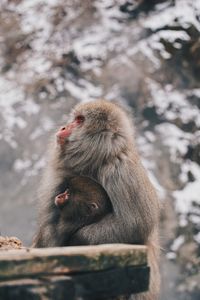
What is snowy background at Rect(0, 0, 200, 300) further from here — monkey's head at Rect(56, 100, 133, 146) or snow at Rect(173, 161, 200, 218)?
monkey's head at Rect(56, 100, 133, 146)

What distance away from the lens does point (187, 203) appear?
26.6 feet

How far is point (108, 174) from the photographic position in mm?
3447

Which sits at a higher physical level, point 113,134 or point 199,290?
point 113,134

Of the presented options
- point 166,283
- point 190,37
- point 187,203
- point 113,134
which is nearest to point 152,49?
point 190,37

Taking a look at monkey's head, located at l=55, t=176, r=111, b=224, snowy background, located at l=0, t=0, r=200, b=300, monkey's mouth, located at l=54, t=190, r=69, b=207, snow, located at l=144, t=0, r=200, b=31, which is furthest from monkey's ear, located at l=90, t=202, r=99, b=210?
snow, located at l=144, t=0, r=200, b=31

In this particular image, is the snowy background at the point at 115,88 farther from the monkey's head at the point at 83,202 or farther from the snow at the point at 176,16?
the monkey's head at the point at 83,202

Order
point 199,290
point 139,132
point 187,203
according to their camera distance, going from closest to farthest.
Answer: point 199,290
point 187,203
point 139,132

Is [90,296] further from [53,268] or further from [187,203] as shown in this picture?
[187,203]

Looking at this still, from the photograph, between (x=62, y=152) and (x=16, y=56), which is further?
(x=16, y=56)

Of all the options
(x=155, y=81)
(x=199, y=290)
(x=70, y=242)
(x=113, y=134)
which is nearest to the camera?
(x=70, y=242)

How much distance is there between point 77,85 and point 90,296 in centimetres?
741

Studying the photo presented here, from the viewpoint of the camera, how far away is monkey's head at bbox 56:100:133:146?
3688 mm

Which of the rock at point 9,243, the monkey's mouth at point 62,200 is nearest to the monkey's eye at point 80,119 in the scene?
the monkey's mouth at point 62,200

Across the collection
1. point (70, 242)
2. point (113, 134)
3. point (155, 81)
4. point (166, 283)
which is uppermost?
point (113, 134)
